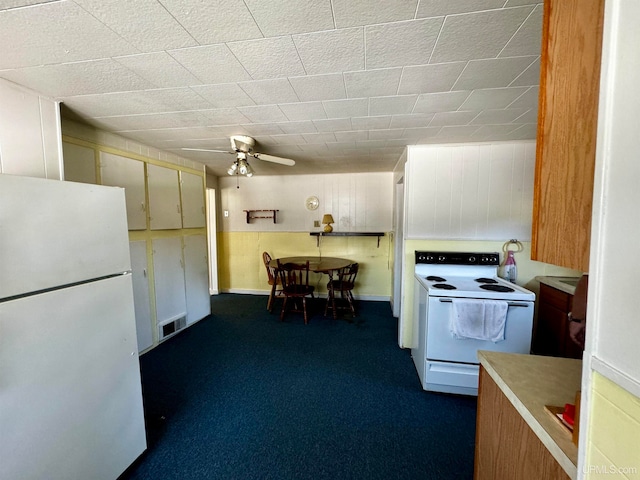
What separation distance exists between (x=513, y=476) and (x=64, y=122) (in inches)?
133

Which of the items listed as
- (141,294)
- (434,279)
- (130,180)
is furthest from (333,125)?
(141,294)

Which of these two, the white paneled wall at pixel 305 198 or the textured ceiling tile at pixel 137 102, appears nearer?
the textured ceiling tile at pixel 137 102

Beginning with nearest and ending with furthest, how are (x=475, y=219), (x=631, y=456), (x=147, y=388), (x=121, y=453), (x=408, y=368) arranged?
(x=631, y=456) < (x=121, y=453) < (x=147, y=388) < (x=408, y=368) < (x=475, y=219)

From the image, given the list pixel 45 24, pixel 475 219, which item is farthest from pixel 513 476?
pixel 45 24

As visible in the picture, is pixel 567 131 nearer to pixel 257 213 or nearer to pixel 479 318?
pixel 479 318

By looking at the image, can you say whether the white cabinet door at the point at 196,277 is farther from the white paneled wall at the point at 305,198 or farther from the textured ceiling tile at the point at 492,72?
the textured ceiling tile at the point at 492,72

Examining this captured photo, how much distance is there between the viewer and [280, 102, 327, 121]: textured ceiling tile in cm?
175

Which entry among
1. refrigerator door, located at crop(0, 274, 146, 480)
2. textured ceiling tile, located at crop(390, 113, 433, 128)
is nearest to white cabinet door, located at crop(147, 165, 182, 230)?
refrigerator door, located at crop(0, 274, 146, 480)

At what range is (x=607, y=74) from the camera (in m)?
0.50

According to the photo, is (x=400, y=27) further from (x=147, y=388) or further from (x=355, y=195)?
(x=355, y=195)

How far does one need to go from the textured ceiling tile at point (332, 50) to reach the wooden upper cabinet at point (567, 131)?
678 mm

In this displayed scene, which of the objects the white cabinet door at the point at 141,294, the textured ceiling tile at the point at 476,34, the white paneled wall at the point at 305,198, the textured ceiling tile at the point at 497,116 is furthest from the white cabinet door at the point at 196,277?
the textured ceiling tile at the point at 497,116

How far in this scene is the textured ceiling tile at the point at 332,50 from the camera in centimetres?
109

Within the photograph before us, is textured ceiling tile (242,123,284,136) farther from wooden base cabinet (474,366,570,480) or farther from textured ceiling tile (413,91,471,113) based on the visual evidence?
wooden base cabinet (474,366,570,480)
